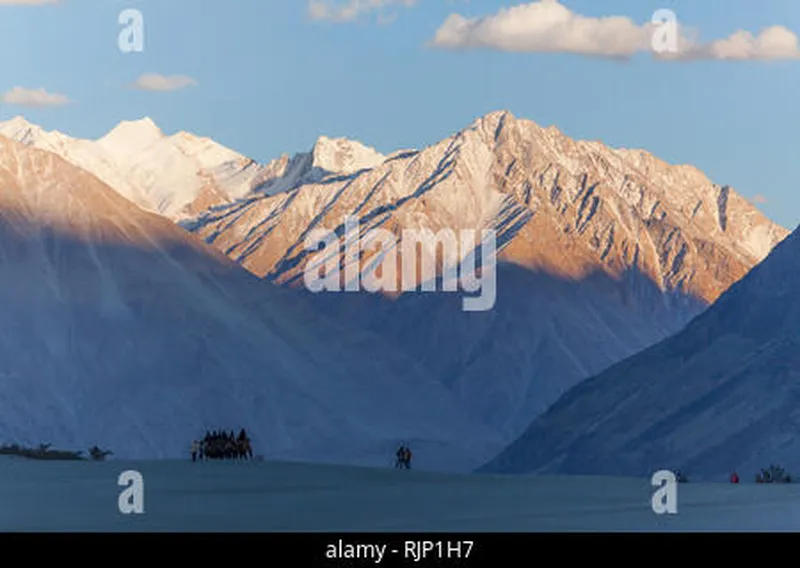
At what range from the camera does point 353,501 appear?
5553cm

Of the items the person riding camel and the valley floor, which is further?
the person riding camel

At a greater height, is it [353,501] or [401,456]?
[401,456]

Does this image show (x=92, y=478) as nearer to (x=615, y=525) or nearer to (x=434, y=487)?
(x=434, y=487)

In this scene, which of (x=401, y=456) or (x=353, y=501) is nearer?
(x=353, y=501)

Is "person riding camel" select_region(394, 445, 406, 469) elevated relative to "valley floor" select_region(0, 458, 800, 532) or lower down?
elevated

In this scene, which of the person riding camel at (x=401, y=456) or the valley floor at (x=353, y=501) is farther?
the person riding camel at (x=401, y=456)

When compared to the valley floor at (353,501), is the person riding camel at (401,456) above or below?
above

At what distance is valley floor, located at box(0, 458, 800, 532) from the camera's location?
155ft

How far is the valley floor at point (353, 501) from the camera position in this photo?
1863 inches
